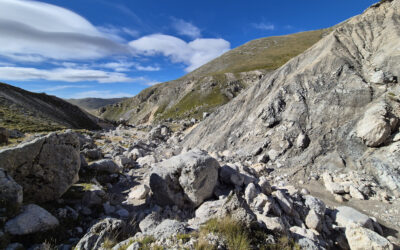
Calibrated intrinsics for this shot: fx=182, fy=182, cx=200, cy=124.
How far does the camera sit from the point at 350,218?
9125 millimetres

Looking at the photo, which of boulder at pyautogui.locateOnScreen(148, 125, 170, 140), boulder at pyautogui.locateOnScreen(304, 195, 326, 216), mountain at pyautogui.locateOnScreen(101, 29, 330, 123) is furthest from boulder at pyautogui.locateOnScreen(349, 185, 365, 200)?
mountain at pyautogui.locateOnScreen(101, 29, 330, 123)

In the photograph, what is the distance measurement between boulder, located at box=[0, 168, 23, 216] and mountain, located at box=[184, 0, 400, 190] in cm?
1641

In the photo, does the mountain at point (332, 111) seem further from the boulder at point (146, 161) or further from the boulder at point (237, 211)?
the boulder at point (237, 211)

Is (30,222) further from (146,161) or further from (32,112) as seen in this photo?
(32,112)

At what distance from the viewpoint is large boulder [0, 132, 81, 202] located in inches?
304

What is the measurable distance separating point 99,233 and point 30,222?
226 cm

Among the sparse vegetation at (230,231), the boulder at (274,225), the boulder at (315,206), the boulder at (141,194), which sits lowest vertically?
the boulder at (141,194)

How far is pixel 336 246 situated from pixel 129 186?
1279cm

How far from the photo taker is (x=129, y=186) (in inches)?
539

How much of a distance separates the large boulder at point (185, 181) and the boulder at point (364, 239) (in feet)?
21.1

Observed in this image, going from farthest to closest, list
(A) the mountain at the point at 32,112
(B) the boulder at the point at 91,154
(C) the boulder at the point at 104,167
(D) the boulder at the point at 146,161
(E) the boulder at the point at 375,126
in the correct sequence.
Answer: (A) the mountain at the point at 32,112
(D) the boulder at the point at 146,161
(B) the boulder at the point at 91,154
(C) the boulder at the point at 104,167
(E) the boulder at the point at 375,126

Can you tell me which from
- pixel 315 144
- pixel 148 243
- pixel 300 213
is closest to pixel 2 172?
pixel 148 243

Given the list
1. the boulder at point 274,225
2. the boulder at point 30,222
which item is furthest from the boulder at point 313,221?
the boulder at point 30,222

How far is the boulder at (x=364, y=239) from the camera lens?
23.2ft
